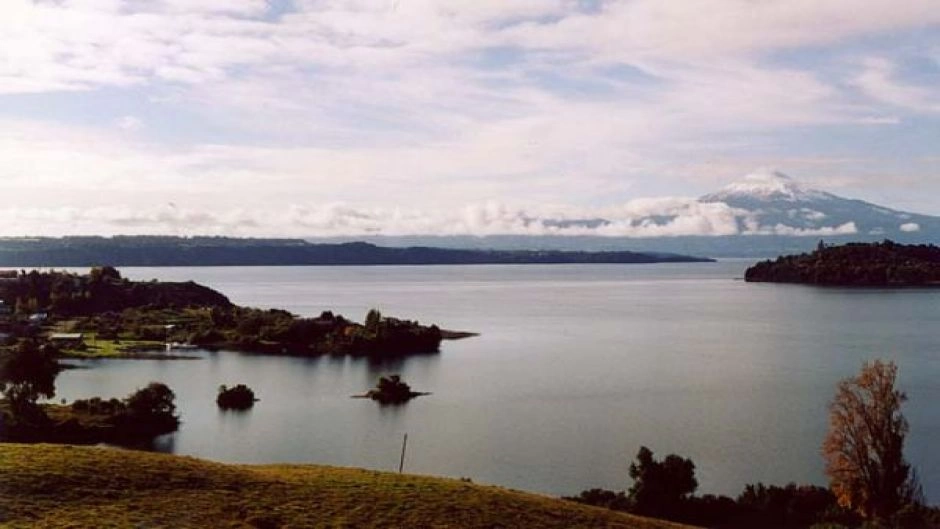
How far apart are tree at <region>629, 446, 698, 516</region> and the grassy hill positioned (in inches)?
432

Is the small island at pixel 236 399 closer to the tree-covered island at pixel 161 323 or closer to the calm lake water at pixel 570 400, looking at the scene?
the calm lake water at pixel 570 400

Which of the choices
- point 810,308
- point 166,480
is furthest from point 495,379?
point 810,308

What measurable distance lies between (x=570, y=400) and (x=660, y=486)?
34143 millimetres

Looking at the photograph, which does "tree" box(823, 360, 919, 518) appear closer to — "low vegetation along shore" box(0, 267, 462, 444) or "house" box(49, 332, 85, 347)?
"low vegetation along shore" box(0, 267, 462, 444)

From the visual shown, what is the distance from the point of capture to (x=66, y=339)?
120 m

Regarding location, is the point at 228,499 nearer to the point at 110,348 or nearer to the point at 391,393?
the point at 391,393

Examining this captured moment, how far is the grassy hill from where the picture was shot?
80.4ft

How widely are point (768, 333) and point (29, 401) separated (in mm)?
96728

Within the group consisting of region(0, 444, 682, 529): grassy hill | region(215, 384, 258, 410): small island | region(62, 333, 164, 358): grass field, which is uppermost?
region(0, 444, 682, 529): grassy hill

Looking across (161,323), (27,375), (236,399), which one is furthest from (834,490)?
(161,323)

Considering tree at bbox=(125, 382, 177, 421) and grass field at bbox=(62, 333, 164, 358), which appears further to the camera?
grass field at bbox=(62, 333, 164, 358)

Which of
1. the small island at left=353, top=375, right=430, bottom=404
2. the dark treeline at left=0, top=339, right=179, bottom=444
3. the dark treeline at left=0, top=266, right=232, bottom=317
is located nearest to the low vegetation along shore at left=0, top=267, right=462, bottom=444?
the dark treeline at left=0, top=339, right=179, bottom=444

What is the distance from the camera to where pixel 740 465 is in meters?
52.7

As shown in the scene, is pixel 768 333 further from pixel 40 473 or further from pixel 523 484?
pixel 40 473
